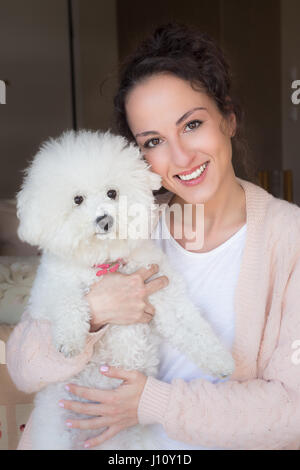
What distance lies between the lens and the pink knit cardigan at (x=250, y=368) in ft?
3.29

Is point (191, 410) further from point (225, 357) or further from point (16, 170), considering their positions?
point (16, 170)

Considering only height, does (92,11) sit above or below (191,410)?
above

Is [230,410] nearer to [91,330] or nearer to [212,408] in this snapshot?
[212,408]

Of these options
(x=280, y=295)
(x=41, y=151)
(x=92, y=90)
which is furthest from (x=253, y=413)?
(x=92, y=90)

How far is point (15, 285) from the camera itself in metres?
1.62

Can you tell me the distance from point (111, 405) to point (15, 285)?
0.71 meters

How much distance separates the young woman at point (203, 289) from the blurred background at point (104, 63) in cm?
117

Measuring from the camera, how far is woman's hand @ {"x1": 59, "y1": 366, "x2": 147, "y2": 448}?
102cm

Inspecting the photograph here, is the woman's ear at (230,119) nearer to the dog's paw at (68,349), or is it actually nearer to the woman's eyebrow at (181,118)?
the woman's eyebrow at (181,118)

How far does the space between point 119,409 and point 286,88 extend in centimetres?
361

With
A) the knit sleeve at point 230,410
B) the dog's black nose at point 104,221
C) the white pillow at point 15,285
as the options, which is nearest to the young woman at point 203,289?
the knit sleeve at point 230,410

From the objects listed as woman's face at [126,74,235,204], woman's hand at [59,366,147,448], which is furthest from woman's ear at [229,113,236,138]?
woman's hand at [59,366,147,448]

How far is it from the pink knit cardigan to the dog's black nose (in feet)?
0.68

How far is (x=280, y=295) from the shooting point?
110 centimetres
